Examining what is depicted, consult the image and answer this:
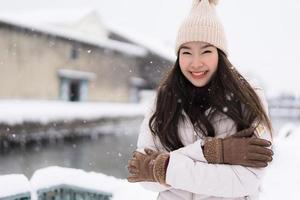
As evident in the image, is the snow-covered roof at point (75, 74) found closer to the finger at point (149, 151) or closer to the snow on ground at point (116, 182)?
the snow on ground at point (116, 182)

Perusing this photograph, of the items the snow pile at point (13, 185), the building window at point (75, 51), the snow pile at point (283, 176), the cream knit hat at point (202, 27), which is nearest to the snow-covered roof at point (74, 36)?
the building window at point (75, 51)

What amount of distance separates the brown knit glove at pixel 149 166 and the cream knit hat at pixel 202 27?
515mm

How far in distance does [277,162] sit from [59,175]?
16.9 ft

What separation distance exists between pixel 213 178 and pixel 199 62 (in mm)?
492

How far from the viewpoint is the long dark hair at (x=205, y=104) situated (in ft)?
5.23

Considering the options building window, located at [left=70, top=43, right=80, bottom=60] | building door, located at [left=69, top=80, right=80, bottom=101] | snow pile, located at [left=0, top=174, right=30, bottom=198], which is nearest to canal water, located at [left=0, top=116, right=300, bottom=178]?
building door, located at [left=69, top=80, right=80, bottom=101]

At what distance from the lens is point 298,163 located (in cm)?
739

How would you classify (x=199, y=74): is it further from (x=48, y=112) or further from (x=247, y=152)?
(x=48, y=112)

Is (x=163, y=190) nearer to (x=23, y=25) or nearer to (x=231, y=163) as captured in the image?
(x=231, y=163)

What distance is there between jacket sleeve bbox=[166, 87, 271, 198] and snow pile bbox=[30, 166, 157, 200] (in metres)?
2.11

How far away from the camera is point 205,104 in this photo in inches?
66.1

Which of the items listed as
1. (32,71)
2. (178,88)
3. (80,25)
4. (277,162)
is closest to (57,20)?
(80,25)

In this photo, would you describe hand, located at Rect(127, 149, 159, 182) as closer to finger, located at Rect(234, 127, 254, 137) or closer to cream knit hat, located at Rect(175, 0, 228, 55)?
finger, located at Rect(234, 127, 254, 137)

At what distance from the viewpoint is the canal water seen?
10.4 meters
